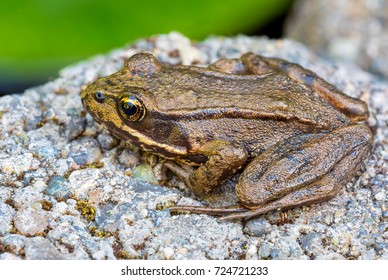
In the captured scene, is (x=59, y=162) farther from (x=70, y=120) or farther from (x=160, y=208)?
(x=160, y=208)

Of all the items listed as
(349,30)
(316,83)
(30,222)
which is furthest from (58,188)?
(349,30)

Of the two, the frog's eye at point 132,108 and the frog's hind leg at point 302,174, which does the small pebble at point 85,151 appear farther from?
the frog's hind leg at point 302,174

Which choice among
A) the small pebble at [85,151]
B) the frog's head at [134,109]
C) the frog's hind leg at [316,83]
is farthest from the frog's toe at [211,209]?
the frog's hind leg at [316,83]

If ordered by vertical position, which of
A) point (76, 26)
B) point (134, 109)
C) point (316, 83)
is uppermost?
point (76, 26)

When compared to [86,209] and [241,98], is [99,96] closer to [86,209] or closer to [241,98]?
[86,209]

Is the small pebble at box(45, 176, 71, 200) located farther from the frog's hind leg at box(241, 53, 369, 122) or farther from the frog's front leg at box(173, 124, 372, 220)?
the frog's hind leg at box(241, 53, 369, 122)

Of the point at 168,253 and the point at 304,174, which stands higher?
the point at 304,174

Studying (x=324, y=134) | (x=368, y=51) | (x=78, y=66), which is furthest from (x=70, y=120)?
(x=368, y=51)
